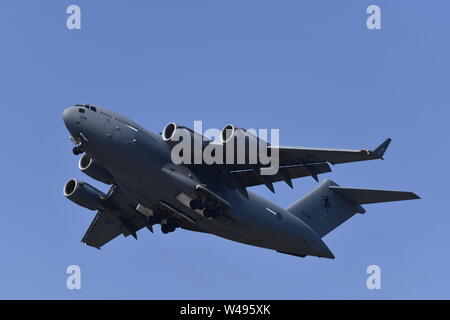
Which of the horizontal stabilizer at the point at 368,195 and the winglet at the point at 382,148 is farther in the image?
the horizontal stabilizer at the point at 368,195

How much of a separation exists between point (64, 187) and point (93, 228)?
210 centimetres

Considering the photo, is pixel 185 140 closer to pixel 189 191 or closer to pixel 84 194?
pixel 189 191

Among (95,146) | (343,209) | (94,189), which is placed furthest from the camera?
(343,209)

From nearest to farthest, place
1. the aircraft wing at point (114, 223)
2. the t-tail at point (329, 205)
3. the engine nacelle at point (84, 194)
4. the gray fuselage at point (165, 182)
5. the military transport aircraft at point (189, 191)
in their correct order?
the gray fuselage at point (165, 182), the military transport aircraft at point (189, 191), the engine nacelle at point (84, 194), the aircraft wing at point (114, 223), the t-tail at point (329, 205)

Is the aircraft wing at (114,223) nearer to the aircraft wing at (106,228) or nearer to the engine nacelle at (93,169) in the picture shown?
the aircraft wing at (106,228)

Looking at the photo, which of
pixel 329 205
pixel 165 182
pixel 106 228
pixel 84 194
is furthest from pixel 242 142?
pixel 106 228

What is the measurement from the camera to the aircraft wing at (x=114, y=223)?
2541 centimetres

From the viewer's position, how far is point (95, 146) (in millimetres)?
21359

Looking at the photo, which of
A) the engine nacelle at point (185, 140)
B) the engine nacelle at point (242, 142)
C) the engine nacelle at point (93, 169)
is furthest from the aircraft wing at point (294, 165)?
the engine nacelle at point (93, 169)

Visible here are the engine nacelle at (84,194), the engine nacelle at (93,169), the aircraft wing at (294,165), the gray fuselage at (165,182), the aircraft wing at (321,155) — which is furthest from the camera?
the engine nacelle at (84,194)

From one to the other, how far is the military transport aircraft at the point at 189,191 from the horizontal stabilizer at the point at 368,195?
0.10 ft
